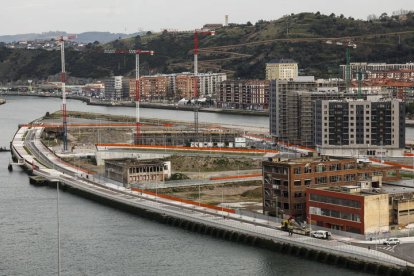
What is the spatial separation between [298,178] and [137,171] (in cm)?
817

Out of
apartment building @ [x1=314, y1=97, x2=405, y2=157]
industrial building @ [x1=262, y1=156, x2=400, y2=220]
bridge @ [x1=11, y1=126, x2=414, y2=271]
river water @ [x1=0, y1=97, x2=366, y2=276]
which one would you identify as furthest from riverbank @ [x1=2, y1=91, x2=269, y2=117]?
industrial building @ [x1=262, y1=156, x2=400, y2=220]

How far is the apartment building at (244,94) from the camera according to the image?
218 ft

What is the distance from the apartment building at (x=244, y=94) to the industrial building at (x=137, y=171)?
34766 millimetres

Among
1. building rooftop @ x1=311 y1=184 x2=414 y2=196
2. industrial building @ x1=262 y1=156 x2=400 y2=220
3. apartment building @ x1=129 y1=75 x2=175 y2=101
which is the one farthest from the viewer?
apartment building @ x1=129 y1=75 x2=175 y2=101

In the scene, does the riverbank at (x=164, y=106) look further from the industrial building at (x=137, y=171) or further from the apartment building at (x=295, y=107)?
the industrial building at (x=137, y=171)

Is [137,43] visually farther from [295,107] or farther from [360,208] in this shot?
[360,208]

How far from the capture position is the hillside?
255 feet

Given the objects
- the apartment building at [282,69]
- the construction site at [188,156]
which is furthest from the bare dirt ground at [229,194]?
the apartment building at [282,69]

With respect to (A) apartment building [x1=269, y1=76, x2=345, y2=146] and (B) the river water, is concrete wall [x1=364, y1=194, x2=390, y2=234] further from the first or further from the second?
(A) apartment building [x1=269, y1=76, x2=345, y2=146]

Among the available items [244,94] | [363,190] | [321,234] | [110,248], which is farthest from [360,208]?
[244,94]

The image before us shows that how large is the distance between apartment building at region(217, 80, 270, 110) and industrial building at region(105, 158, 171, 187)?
1369 inches

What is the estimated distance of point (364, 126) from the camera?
1457 inches

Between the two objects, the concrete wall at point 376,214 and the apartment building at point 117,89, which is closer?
the concrete wall at point 376,214

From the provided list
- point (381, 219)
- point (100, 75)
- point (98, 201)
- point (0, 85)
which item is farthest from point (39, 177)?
point (0, 85)
